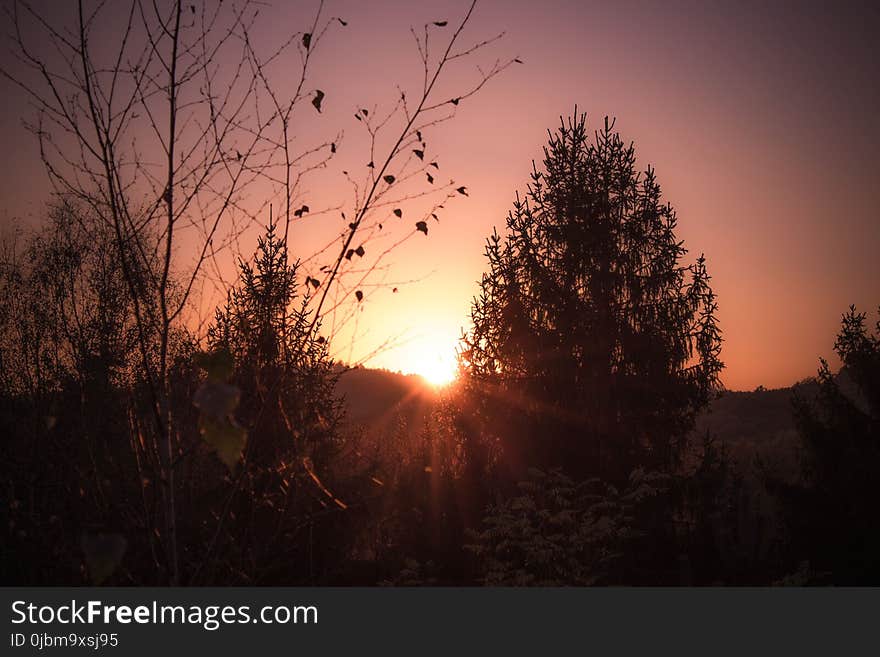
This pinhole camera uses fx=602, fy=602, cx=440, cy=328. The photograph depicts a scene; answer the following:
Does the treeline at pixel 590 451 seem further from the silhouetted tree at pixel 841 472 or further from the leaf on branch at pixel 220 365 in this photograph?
the leaf on branch at pixel 220 365

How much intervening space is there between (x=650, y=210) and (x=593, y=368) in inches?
191

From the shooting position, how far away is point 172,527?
Result: 275 cm

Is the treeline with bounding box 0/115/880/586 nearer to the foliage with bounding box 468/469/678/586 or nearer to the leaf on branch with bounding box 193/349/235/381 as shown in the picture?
the foliage with bounding box 468/469/678/586

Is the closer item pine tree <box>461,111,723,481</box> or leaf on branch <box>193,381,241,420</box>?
leaf on branch <box>193,381,241,420</box>

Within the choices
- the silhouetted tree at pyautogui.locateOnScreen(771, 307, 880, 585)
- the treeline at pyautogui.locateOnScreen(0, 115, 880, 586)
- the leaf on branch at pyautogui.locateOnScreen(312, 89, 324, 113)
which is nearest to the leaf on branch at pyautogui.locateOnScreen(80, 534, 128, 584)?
the leaf on branch at pyautogui.locateOnScreen(312, 89, 324, 113)

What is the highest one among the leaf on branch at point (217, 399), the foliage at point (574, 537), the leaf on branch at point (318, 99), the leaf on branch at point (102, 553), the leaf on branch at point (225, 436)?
the leaf on branch at point (318, 99)

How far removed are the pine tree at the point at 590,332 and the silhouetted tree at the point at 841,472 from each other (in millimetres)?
3632

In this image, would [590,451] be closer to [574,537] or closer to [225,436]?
[574,537]

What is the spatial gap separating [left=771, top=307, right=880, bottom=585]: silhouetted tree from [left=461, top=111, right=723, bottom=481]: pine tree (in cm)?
363

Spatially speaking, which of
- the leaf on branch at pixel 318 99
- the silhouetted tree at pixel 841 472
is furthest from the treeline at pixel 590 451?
the leaf on branch at pixel 318 99

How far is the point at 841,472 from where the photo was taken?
11.5 m

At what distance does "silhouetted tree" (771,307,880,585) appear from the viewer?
10836mm

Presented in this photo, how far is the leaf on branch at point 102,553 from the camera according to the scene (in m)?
1.92
